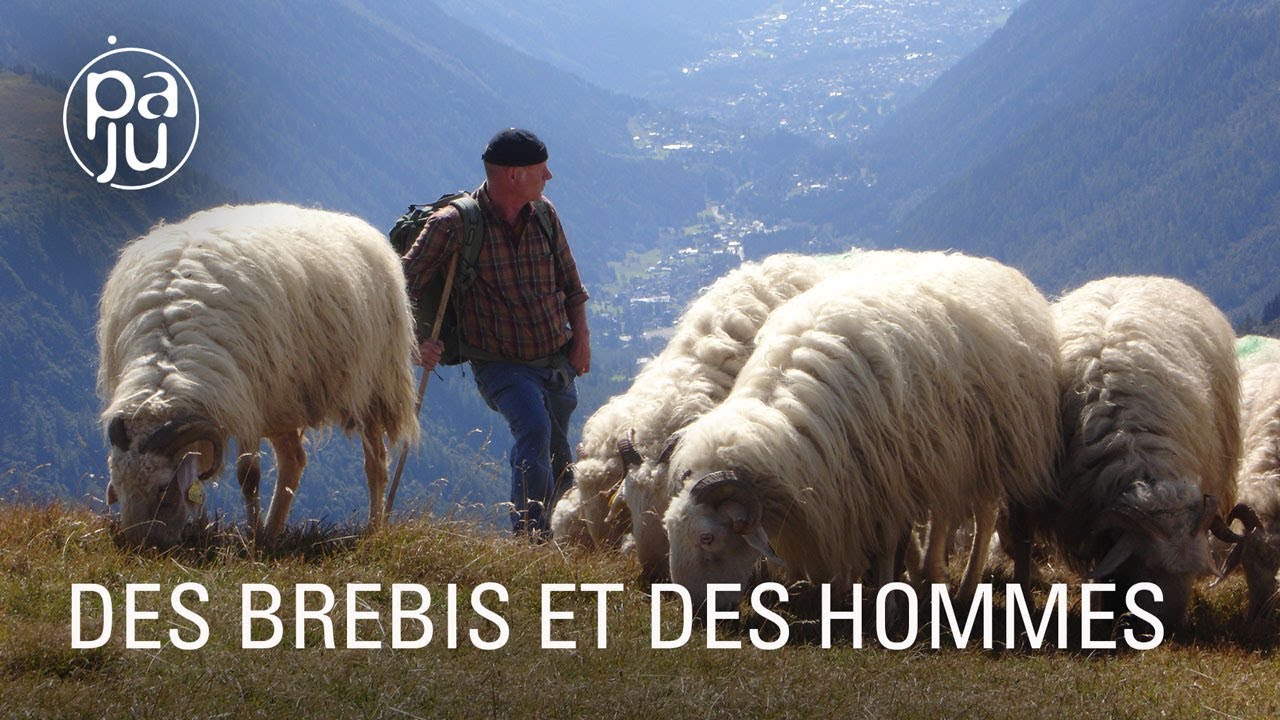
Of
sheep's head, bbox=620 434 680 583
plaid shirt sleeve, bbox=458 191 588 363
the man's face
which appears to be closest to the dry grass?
sheep's head, bbox=620 434 680 583

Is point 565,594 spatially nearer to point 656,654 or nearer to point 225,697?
point 656,654

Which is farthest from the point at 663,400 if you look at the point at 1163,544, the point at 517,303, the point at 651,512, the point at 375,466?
the point at 1163,544

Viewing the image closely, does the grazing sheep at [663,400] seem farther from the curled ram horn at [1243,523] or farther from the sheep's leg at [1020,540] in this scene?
the curled ram horn at [1243,523]

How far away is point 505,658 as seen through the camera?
6.16 m

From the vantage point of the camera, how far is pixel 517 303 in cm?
988

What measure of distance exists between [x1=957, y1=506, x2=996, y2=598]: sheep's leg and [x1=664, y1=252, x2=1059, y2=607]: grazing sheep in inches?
5.0

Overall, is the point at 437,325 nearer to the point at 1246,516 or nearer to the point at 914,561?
the point at 914,561

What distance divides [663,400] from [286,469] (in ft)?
9.14

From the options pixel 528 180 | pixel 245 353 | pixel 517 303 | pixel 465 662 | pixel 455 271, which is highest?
pixel 528 180

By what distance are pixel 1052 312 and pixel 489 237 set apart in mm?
4085

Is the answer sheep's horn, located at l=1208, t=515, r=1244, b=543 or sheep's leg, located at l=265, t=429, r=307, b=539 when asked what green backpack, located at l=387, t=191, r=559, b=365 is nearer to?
sheep's leg, located at l=265, t=429, r=307, b=539

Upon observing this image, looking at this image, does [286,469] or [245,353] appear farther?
[286,469]

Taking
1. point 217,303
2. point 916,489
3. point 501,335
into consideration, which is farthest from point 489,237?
point 916,489

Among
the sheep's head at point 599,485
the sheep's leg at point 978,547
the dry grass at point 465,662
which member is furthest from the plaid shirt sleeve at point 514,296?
the sheep's leg at point 978,547
